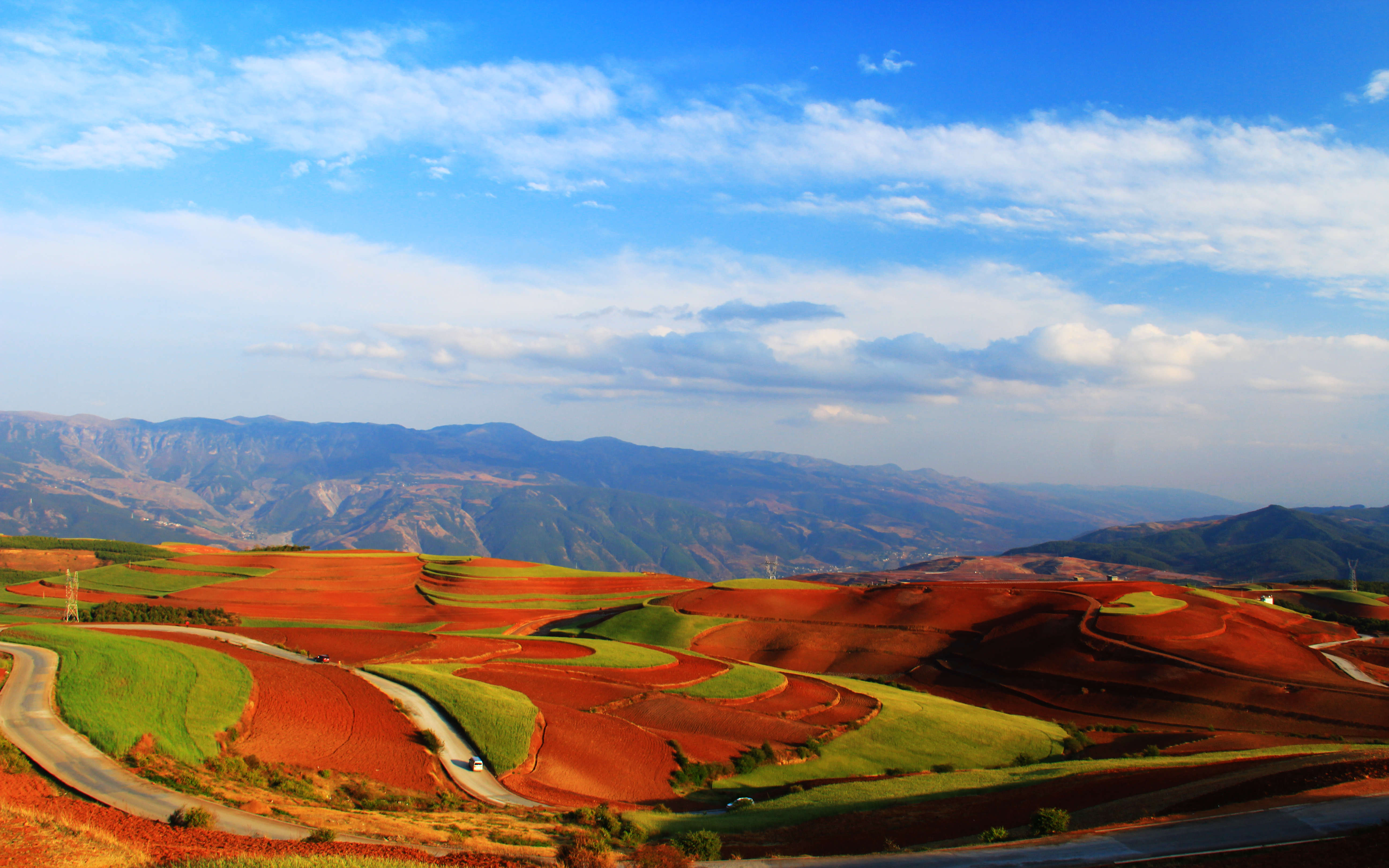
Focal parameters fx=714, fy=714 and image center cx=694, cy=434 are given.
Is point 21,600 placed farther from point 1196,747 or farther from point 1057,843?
point 1196,747

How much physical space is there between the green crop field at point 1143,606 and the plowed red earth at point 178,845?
71720 mm

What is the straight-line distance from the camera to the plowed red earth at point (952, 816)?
22891mm

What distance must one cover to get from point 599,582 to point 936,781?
84728 millimetres

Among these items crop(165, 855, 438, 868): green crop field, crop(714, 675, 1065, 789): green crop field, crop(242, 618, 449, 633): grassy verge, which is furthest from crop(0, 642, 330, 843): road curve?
crop(242, 618, 449, 633): grassy verge

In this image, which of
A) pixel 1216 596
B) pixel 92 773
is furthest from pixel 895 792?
pixel 1216 596

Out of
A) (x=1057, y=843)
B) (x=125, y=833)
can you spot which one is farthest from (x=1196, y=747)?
(x=125, y=833)

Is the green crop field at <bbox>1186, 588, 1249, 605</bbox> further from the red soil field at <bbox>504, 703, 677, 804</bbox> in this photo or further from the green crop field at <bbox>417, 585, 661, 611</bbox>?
the red soil field at <bbox>504, 703, 677, 804</bbox>

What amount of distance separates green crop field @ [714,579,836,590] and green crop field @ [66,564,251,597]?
221ft

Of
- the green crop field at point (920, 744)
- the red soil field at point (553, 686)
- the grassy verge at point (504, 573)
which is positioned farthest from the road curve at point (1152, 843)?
the grassy verge at point (504, 573)

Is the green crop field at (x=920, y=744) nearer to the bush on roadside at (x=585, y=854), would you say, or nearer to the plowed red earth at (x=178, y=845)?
the bush on roadside at (x=585, y=854)

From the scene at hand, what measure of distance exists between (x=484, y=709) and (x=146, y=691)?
638 inches

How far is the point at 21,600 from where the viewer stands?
277 ft

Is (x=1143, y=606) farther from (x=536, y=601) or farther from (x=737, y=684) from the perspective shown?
(x=536, y=601)

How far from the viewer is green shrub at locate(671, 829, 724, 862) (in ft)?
70.9
